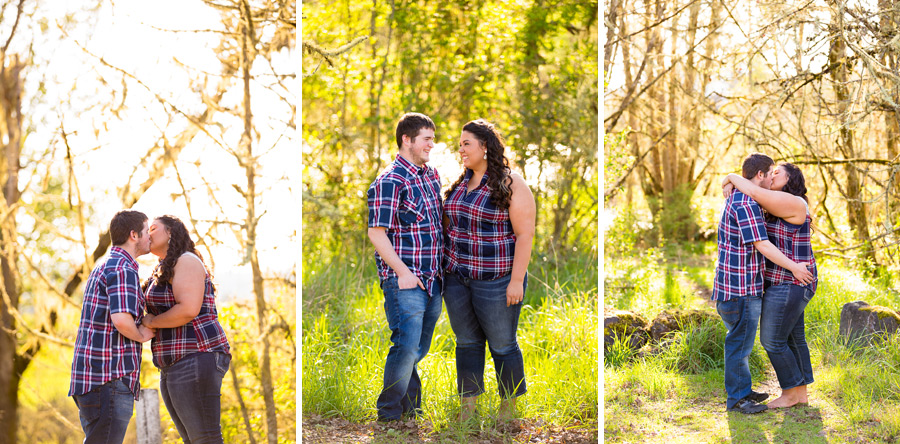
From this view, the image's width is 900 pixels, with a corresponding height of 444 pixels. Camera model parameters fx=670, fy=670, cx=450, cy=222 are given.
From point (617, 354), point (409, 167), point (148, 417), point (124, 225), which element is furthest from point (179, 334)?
point (617, 354)

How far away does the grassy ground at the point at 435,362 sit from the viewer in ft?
9.27

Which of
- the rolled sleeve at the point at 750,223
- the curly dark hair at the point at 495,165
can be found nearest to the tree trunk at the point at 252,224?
the curly dark hair at the point at 495,165

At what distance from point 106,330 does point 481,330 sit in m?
1.41

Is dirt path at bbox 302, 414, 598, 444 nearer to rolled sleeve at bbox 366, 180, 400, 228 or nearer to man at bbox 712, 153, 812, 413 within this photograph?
man at bbox 712, 153, 812, 413

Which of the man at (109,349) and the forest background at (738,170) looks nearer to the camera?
the man at (109,349)

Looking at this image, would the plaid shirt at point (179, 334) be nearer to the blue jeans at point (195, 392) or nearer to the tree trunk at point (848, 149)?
the blue jeans at point (195, 392)

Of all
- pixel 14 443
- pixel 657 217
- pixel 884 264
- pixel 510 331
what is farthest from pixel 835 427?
pixel 14 443

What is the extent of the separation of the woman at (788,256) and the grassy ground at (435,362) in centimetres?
81

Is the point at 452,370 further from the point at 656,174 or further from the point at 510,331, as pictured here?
the point at 656,174

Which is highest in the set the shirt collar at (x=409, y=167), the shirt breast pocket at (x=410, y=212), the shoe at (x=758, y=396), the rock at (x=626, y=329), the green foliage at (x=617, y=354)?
the shirt collar at (x=409, y=167)

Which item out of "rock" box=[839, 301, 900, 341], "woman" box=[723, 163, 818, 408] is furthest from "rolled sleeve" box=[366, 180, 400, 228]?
"rock" box=[839, 301, 900, 341]

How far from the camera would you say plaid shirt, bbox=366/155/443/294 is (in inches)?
101

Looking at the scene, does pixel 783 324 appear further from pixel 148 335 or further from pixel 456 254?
pixel 148 335

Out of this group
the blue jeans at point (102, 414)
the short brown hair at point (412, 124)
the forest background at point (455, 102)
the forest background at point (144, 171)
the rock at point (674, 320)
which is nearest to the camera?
the blue jeans at point (102, 414)
